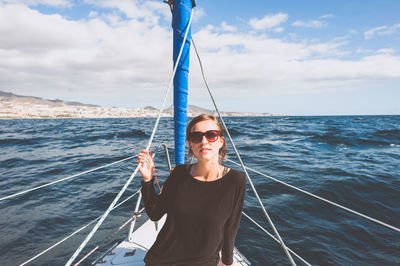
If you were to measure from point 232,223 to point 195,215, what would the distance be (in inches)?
16.4

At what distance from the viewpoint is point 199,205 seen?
5.69 ft

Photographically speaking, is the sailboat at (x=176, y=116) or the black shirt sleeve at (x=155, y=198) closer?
the black shirt sleeve at (x=155, y=198)

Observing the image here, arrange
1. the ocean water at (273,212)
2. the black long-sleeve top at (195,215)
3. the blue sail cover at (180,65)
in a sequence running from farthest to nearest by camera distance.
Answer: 1. the ocean water at (273,212)
2. the blue sail cover at (180,65)
3. the black long-sleeve top at (195,215)

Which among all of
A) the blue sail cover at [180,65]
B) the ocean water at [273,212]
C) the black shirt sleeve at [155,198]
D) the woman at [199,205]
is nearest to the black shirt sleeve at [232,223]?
the woman at [199,205]

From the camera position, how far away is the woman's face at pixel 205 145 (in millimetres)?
1821

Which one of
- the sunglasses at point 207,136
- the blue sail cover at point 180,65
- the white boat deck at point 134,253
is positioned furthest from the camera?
the blue sail cover at point 180,65

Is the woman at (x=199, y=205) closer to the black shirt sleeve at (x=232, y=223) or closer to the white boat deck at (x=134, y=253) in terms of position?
the black shirt sleeve at (x=232, y=223)

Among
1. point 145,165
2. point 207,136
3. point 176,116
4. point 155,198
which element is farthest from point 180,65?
point 155,198

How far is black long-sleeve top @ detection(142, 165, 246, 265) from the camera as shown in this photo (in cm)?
174

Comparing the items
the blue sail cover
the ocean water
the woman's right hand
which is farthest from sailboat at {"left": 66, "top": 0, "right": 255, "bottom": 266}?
the ocean water

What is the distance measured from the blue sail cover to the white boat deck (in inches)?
62.3

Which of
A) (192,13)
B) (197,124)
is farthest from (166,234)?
(192,13)

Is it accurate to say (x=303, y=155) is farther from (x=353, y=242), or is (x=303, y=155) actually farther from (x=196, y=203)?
(x=196, y=203)

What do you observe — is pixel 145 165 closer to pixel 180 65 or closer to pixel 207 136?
pixel 207 136
